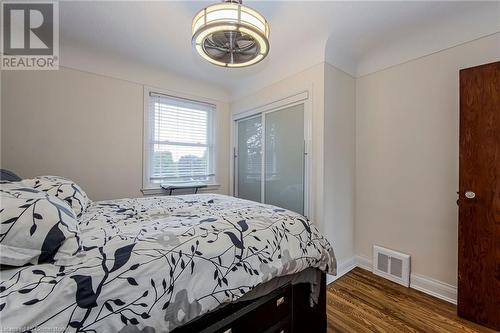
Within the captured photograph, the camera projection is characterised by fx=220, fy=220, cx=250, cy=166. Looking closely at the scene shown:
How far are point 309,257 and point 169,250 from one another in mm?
860

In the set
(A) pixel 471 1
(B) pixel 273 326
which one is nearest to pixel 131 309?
(B) pixel 273 326

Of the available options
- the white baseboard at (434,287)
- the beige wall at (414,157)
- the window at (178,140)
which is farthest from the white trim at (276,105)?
the white baseboard at (434,287)

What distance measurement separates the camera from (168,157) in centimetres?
313

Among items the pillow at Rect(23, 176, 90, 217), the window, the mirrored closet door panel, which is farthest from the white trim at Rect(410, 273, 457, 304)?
the pillow at Rect(23, 176, 90, 217)

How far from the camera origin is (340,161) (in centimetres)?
249

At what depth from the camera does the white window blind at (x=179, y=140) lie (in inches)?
119

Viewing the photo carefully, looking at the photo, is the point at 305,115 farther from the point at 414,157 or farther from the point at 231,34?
the point at 231,34

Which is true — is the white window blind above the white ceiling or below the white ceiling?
below

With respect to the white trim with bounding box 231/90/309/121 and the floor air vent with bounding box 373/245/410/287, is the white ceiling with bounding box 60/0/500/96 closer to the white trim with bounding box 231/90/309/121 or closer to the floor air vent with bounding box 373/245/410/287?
the white trim with bounding box 231/90/309/121

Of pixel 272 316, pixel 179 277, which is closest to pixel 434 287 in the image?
pixel 272 316

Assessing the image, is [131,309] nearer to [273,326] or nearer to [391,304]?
[273,326]

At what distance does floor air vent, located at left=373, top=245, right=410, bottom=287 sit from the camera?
7.18 ft

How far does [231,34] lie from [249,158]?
6.63 ft

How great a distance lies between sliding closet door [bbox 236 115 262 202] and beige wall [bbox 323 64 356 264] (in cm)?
107
